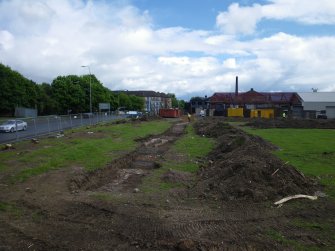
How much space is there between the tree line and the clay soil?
62109 mm

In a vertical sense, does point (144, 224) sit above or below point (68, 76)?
below

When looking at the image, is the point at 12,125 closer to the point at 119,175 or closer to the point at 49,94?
the point at 119,175

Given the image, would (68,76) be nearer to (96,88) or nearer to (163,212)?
(96,88)

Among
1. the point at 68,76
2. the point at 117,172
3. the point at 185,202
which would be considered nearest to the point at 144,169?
the point at 117,172

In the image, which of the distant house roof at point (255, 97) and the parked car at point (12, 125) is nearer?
the parked car at point (12, 125)

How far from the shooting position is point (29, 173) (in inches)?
568

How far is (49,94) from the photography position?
9181 cm

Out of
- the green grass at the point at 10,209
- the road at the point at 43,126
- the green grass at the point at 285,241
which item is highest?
the road at the point at 43,126

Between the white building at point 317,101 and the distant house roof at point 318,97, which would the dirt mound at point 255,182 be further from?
the distant house roof at point 318,97

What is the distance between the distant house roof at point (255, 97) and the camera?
10750 cm

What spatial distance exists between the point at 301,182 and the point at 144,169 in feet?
24.0

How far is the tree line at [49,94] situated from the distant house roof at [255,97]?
30801 millimetres

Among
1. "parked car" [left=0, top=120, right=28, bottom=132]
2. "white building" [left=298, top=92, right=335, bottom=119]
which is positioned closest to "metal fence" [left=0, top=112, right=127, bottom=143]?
"parked car" [left=0, top=120, right=28, bottom=132]

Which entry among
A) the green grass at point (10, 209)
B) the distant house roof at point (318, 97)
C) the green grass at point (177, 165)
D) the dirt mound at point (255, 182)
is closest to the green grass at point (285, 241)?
the dirt mound at point (255, 182)
